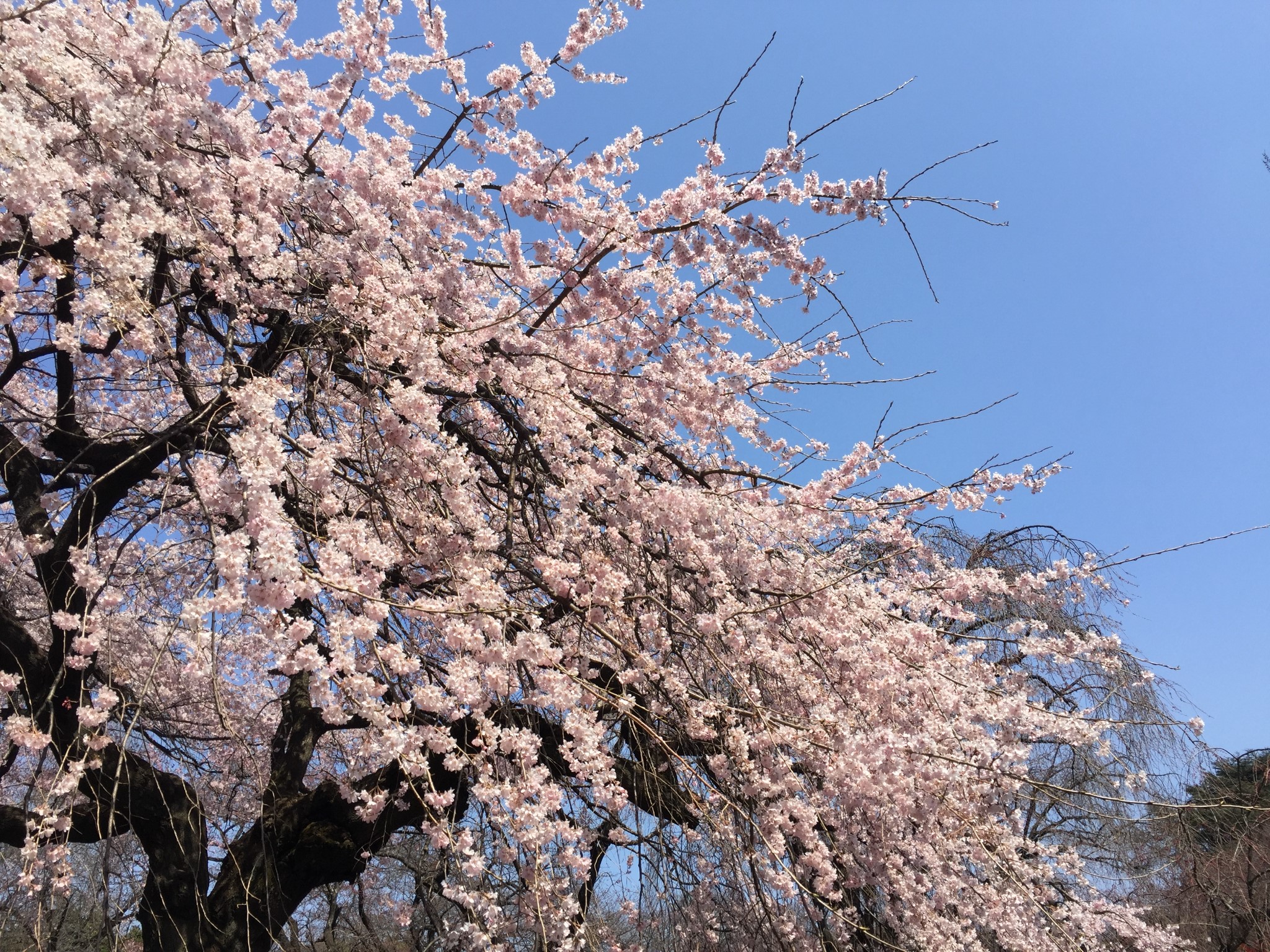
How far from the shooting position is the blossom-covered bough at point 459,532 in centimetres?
246

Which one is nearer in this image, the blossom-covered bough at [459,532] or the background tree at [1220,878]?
the blossom-covered bough at [459,532]

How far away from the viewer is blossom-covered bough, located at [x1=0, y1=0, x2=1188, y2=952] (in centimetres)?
246

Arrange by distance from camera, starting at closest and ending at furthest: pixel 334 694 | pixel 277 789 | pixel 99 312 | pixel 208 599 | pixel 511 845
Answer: pixel 208 599 → pixel 334 694 → pixel 99 312 → pixel 511 845 → pixel 277 789

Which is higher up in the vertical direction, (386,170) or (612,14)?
(612,14)

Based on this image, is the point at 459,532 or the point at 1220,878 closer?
the point at 459,532

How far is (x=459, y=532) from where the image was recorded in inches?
115

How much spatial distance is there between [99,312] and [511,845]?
2228 mm

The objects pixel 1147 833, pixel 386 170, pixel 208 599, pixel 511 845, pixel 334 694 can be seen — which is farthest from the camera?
pixel 1147 833

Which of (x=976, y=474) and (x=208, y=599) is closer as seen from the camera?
(x=208, y=599)

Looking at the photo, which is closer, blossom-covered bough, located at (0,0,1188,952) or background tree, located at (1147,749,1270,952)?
blossom-covered bough, located at (0,0,1188,952)

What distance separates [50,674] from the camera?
3.53 meters

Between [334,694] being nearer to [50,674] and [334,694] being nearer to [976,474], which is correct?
[50,674]

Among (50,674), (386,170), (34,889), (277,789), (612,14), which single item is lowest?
(34,889)

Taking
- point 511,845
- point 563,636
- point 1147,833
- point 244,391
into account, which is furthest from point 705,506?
point 1147,833
